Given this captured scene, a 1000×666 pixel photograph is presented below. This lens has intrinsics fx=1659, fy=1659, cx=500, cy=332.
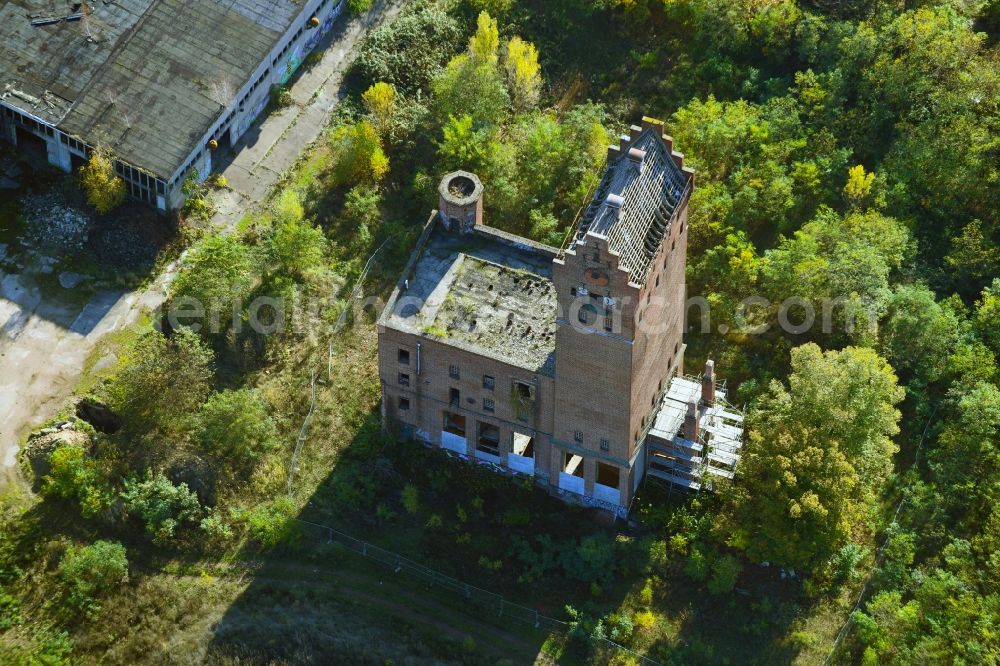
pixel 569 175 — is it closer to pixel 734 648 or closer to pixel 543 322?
pixel 543 322

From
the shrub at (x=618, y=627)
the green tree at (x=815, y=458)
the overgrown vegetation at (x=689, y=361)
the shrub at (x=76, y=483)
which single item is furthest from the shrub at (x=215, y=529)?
the green tree at (x=815, y=458)

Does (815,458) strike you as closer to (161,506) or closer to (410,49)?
(161,506)

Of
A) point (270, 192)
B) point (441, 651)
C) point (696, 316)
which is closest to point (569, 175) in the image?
point (696, 316)

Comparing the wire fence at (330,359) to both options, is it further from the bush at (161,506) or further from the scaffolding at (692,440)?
the scaffolding at (692,440)

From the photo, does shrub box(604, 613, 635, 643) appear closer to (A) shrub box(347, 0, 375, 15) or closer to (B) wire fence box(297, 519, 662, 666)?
(B) wire fence box(297, 519, 662, 666)

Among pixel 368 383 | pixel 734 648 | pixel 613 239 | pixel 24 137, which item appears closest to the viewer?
pixel 613 239

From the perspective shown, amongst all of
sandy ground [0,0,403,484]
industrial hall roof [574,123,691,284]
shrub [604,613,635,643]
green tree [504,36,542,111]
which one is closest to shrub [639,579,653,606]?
shrub [604,613,635,643]
